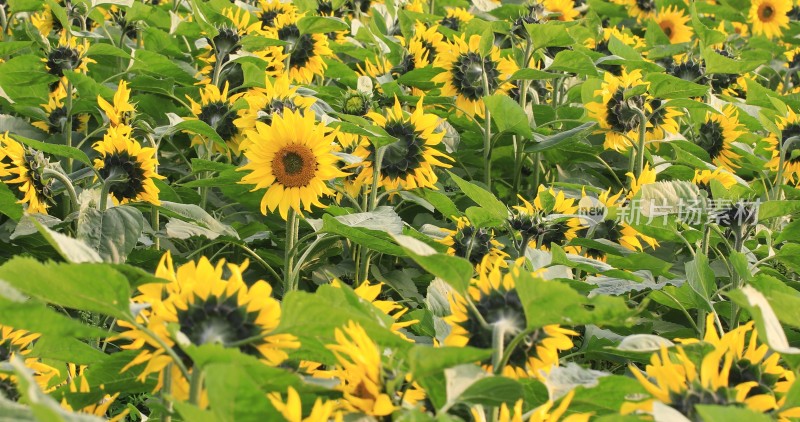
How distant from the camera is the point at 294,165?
2135 mm

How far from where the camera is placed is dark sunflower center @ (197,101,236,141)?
109 inches

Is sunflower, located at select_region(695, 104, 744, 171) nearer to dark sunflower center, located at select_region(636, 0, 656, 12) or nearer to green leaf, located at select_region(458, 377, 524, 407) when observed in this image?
dark sunflower center, located at select_region(636, 0, 656, 12)

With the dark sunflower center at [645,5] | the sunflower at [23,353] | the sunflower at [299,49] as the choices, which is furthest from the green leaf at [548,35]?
the dark sunflower center at [645,5]

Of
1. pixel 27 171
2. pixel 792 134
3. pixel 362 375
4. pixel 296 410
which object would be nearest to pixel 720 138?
pixel 792 134

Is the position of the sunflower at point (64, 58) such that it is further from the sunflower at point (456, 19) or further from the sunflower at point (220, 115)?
the sunflower at point (456, 19)

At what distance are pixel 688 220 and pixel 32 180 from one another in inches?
57.8

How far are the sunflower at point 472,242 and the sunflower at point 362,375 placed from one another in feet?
4.36

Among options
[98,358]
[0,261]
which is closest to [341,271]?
[0,261]

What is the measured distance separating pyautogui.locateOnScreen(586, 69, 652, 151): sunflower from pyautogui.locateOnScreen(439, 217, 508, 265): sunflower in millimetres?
672

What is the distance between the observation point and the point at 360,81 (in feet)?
10.1

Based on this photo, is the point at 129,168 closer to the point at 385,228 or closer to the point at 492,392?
the point at 385,228

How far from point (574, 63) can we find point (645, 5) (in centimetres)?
227

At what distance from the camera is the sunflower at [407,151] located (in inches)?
98.0

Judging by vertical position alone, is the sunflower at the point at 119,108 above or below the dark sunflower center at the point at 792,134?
above
